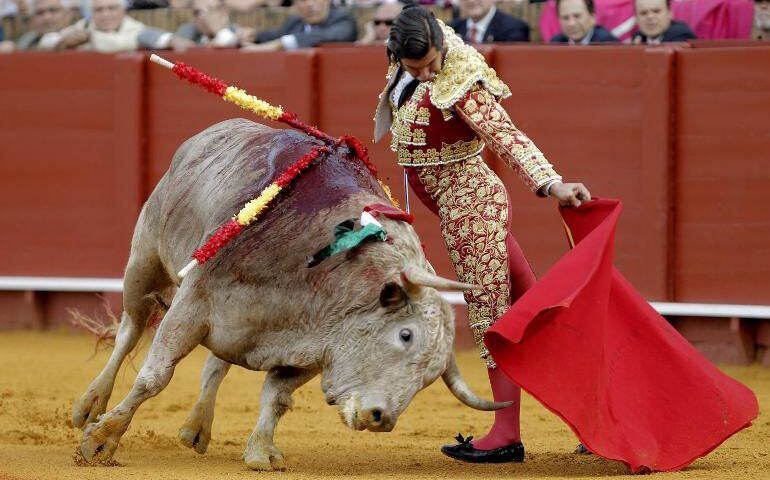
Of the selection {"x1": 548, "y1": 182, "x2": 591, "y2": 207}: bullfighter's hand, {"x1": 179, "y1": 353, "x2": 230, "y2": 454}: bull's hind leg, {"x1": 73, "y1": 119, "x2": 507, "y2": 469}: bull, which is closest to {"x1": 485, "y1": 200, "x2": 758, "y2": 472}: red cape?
{"x1": 548, "y1": 182, "x2": 591, "y2": 207}: bullfighter's hand

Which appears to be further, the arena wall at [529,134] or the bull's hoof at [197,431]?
the arena wall at [529,134]

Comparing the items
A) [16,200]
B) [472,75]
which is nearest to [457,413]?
[472,75]

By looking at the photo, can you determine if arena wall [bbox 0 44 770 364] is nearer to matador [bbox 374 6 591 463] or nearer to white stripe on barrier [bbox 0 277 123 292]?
white stripe on barrier [bbox 0 277 123 292]

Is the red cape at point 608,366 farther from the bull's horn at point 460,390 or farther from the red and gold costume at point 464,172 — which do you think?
the red and gold costume at point 464,172

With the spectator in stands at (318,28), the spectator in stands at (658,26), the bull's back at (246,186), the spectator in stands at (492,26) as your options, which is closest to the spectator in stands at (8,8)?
the spectator in stands at (318,28)

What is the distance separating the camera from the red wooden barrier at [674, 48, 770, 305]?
276 inches

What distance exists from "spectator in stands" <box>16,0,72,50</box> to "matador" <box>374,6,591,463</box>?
4840 mm

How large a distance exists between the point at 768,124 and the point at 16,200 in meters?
4.20

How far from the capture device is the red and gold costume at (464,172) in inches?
174

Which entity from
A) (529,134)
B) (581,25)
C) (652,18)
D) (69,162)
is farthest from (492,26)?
(69,162)

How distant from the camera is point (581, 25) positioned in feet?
24.2

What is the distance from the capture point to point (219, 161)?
15.8 feet

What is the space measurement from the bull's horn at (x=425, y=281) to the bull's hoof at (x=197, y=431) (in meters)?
1.23

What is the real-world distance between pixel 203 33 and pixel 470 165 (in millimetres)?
4136
